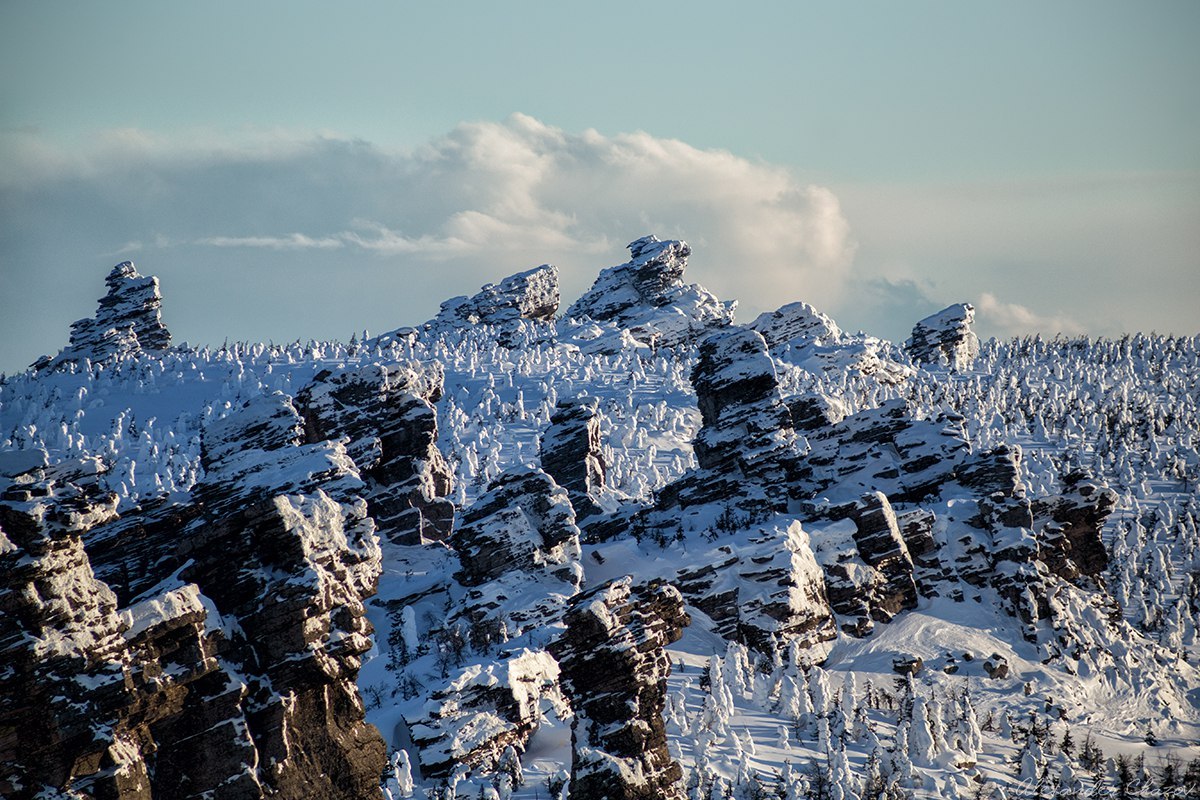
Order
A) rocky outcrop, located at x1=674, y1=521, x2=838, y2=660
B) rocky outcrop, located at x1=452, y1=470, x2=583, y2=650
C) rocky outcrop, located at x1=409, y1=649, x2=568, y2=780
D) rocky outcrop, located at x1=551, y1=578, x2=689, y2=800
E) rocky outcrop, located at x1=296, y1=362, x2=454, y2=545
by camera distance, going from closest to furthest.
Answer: rocky outcrop, located at x1=551, y1=578, x2=689, y2=800 < rocky outcrop, located at x1=409, y1=649, x2=568, y2=780 < rocky outcrop, located at x1=452, y1=470, x2=583, y2=650 < rocky outcrop, located at x1=674, y1=521, x2=838, y2=660 < rocky outcrop, located at x1=296, y1=362, x2=454, y2=545

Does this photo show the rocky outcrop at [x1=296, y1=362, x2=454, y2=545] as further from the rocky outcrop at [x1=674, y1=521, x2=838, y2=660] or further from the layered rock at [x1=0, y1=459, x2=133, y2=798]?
the layered rock at [x1=0, y1=459, x2=133, y2=798]

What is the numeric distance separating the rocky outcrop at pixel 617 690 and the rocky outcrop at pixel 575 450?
177ft

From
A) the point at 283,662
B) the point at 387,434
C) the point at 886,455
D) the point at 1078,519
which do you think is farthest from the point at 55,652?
the point at 1078,519

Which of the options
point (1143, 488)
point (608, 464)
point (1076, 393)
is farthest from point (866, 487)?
point (1076, 393)

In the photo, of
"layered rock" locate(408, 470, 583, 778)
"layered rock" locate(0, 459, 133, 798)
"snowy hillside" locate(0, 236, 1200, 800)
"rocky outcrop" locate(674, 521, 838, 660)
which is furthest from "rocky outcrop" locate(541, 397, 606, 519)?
"layered rock" locate(0, 459, 133, 798)

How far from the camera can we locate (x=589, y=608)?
4388 cm

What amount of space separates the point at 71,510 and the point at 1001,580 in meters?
67.0

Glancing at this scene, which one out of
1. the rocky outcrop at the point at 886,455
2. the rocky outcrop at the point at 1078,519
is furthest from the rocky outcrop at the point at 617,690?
the rocky outcrop at the point at 1078,519

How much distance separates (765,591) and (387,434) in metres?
33.8

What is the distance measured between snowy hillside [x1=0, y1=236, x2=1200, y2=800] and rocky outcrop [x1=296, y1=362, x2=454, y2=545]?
0.79 ft

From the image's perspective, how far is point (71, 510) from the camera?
33.5 meters

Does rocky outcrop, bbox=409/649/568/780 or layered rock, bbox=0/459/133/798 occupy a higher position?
layered rock, bbox=0/459/133/798

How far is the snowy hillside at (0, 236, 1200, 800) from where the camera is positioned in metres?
36.3

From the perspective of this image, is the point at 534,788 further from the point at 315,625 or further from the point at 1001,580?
the point at 1001,580
